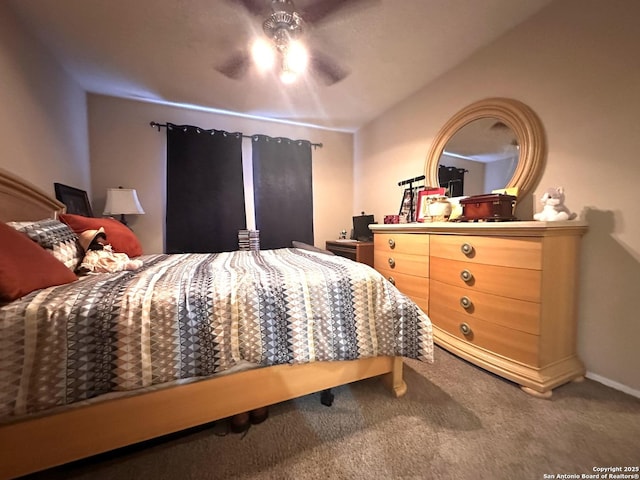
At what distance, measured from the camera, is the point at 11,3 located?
1.52 metres

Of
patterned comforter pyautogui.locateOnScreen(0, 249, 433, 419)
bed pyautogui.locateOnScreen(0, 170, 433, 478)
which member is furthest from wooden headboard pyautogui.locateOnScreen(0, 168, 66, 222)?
patterned comforter pyautogui.locateOnScreen(0, 249, 433, 419)

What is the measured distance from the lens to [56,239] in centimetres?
125

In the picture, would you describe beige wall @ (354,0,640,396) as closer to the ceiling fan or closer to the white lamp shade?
the ceiling fan

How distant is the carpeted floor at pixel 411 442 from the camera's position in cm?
95

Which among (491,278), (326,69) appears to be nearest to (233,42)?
(326,69)

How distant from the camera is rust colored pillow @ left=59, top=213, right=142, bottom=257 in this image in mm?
1582

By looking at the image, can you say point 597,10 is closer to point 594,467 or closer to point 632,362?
point 632,362

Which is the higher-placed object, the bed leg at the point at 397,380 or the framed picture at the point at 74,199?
the framed picture at the point at 74,199

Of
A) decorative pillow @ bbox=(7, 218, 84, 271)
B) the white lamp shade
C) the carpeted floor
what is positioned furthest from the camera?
the white lamp shade

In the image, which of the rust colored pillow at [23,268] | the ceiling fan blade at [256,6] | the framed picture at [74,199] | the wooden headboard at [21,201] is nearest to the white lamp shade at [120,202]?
the framed picture at [74,199]

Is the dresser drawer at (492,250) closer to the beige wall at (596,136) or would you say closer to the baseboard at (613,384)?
the beige wall at (596,136)

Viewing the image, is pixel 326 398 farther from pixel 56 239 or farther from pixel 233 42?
pixel 233 42

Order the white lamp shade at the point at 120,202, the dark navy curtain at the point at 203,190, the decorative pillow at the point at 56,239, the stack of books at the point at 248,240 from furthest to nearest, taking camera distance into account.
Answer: the stack of books at the point at 248,240 < the dark navy curtain at the point at 203,190 < the white lamp shade at the point at 120,202 < the decorative pillow at the point at 56,239

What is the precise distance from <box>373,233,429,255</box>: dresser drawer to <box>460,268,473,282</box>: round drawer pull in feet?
Answer: 1.00
